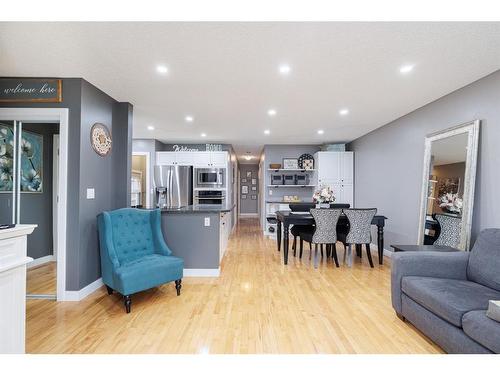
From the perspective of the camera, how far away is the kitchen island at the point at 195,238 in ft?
11.2

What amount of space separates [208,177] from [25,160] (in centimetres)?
332

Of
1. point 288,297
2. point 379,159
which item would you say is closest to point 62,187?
point 288,297

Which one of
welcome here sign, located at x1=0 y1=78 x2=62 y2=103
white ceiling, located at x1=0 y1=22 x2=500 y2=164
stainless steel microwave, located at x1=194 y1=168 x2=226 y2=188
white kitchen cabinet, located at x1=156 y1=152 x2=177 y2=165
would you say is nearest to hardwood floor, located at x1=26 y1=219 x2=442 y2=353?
welcome here sign, located at x1=0 y1=78 x2=62 y2=103

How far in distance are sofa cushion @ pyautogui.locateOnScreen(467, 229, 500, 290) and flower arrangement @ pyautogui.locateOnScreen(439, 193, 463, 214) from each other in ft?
2.59

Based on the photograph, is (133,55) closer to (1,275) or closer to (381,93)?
(1,275)

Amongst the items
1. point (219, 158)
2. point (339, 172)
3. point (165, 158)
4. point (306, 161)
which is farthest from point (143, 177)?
point (339, 172)

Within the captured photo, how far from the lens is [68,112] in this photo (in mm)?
2721

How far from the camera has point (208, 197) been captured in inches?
240

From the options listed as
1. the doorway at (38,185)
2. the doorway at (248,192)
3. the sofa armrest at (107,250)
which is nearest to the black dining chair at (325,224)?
the sofa armrest at (107,250)

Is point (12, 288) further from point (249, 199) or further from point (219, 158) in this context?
point (249, 199)

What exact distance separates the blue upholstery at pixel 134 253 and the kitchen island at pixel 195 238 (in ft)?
1.17

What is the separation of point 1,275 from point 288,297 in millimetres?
2424

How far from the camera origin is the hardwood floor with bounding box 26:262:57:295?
296cm
